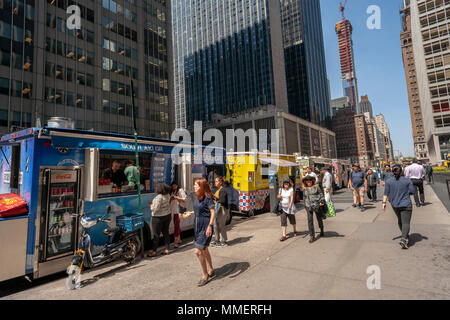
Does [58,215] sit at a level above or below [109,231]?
above

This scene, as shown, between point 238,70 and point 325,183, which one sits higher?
point 238,70

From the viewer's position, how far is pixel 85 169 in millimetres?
5336

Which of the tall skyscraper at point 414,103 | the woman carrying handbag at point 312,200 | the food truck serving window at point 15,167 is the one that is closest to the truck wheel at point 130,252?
the food truck serving window at point 15,167

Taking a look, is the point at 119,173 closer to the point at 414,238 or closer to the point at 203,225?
the point at 203,225

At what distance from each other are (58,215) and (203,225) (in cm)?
319

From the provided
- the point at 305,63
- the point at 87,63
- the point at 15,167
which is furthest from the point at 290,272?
the point at 305,63

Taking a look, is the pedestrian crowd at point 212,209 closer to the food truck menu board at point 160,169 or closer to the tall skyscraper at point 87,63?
the food truck menu board at point 160,169

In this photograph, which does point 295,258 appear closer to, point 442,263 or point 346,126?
point 442,263

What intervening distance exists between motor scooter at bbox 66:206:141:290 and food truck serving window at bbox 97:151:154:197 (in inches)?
26.3

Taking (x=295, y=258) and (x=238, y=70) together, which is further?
(x=238, y=70)

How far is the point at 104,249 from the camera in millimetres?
5184

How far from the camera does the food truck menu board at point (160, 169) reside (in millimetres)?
6887
